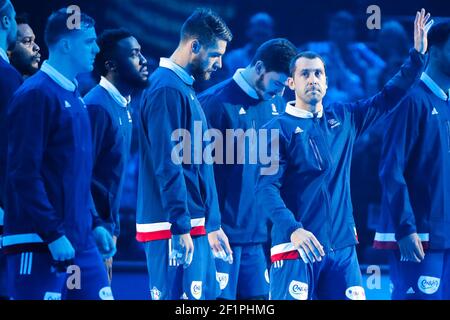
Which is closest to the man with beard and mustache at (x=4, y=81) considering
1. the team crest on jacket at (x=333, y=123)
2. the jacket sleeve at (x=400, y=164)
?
the team crest on jacket at (x=333, y=123)

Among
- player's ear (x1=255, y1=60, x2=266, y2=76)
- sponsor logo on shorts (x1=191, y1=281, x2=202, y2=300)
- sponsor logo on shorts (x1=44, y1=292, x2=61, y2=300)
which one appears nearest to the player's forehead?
player's ear (x1=255, y1=60, x2=266, y2=76)

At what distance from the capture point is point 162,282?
3994 mm

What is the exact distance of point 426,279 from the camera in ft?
14.4

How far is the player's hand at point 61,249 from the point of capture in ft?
12.1

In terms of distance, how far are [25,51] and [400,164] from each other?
186cm

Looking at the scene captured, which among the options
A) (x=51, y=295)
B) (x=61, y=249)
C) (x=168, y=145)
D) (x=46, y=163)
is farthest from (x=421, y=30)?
(x=51, y=295)

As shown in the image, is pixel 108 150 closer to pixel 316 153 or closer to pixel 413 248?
pixel 316 153

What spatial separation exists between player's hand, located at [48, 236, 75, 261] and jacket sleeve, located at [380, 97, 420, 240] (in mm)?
1575

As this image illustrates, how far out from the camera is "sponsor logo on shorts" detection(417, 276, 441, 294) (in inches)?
172

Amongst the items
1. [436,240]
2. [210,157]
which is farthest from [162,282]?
[436,240]

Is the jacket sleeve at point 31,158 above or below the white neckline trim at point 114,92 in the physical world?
below

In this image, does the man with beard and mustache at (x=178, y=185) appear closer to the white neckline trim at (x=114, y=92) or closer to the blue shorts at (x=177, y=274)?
the blue shorts at (x=177, y=274)

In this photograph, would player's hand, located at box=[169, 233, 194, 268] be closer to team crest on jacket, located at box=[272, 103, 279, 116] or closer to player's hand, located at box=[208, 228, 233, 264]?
player's hand, located at box=[208, 228, 233, 264]

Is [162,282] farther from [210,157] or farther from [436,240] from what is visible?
[436,240]
